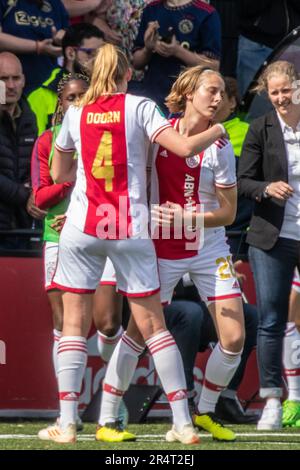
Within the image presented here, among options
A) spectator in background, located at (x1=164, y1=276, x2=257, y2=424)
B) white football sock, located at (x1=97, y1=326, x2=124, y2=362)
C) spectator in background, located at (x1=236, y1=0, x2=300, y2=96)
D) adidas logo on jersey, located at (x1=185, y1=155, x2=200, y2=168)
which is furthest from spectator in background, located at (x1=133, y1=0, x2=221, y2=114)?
adidas logo on jersey, located at (x1=185, y1=155, x2=200, y2=168)

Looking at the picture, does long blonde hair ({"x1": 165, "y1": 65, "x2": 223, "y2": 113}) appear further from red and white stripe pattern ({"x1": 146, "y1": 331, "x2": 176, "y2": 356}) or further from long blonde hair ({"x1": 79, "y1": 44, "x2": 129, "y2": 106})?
red and white stripe pattern ({"x1": 146, "y1": 331, "x2": 176, "y2": 356})

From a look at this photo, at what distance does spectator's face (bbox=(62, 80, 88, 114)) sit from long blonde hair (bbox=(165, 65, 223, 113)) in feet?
3.58

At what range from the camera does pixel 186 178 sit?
757 cm

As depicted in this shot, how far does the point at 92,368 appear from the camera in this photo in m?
9.77

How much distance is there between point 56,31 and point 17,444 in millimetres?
4897

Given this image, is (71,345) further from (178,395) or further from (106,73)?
(106,73)

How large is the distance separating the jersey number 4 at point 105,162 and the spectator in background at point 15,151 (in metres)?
2.46

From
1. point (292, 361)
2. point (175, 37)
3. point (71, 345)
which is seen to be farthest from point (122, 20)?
point (71, 345)

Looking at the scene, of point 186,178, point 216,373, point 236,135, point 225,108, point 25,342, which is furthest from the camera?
point 236,135

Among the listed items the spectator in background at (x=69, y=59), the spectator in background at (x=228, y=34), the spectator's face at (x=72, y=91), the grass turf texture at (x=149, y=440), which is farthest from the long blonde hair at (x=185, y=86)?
the spectator in background at (x=228, y=34)

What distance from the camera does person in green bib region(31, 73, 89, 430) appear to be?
8.48 m

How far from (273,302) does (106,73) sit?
2259 millimetres

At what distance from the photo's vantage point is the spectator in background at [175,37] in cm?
1144

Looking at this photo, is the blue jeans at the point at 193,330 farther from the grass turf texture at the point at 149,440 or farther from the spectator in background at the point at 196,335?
the grass turf texture at the point at 149,440
